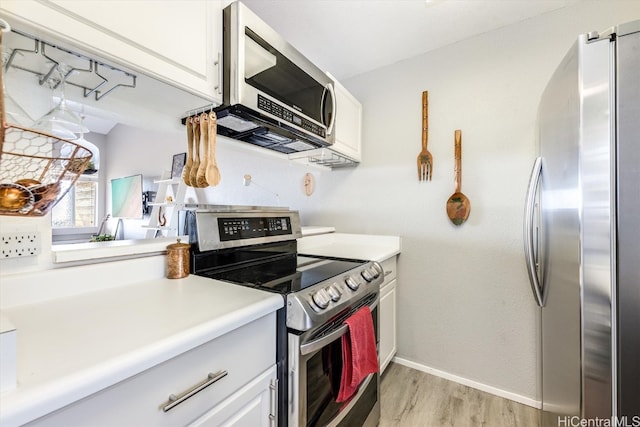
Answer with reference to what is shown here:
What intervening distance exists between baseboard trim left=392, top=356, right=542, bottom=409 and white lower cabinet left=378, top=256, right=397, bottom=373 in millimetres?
144

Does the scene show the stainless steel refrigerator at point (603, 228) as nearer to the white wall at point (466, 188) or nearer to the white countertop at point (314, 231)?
the white wall at point (466, 188)

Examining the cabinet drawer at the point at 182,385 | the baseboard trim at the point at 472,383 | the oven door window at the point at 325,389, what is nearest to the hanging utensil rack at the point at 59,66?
the cabinet drawer at the point at 182,385

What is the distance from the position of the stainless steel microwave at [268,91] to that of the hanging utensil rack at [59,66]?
0.37 meters

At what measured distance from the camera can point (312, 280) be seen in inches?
43.6

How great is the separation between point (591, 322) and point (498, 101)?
1391 mm

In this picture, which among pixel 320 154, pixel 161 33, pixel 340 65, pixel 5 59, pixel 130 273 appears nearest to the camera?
pixel 5 59

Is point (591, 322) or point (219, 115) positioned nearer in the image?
point (591, 322)

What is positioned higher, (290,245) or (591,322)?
(290,245)

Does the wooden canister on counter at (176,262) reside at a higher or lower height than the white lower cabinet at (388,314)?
higher

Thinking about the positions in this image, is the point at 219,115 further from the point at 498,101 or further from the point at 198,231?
the point at 498,101

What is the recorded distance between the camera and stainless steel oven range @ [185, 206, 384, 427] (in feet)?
2.99

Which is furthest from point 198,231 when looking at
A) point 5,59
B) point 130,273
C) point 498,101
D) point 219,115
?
point 498,101

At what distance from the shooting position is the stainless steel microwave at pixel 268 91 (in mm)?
1108

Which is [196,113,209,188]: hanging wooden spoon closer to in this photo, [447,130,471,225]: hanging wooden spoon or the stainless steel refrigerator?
the stainless steel refrigerator
